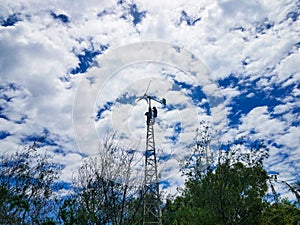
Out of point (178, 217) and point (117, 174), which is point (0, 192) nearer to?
point (117, 174)

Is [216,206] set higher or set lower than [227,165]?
lower

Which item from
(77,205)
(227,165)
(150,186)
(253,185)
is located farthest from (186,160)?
(77,205)

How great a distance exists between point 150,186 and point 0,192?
5.43 metres

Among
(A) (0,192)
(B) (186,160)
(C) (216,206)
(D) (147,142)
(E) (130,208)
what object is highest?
(B) (186,160)

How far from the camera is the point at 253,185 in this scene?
17.0m

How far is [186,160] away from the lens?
18172 mm

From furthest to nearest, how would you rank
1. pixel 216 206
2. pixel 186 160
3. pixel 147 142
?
pixel 186 160, pixel 216 206, pixel 147 142

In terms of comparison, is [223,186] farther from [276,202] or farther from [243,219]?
[276,202]

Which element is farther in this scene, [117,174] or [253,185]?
[253,185]

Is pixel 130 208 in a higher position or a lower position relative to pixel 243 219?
lower

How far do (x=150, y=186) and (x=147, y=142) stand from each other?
6.46 feet

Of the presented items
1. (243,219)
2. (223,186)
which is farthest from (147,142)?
(243,219)

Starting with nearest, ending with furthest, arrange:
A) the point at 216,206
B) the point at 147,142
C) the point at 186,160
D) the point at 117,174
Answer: the point at 117,174
the point at 147,142
the point at 216,206
the point at 186,160

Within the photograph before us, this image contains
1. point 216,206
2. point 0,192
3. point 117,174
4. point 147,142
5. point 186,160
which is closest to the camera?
point 117,174
